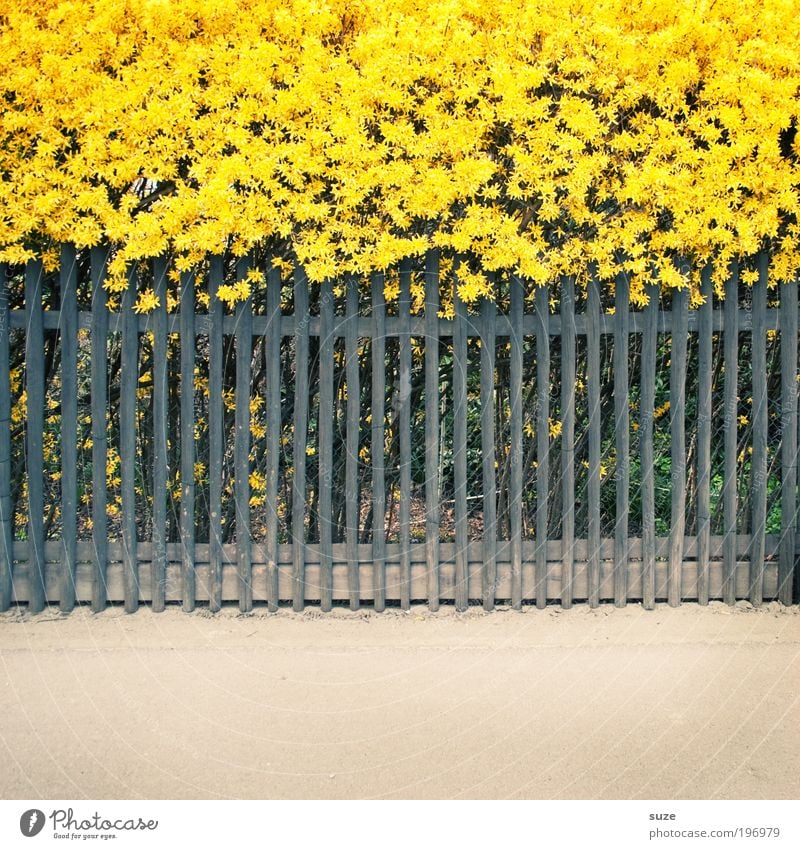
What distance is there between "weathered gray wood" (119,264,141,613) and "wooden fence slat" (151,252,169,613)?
10 cm

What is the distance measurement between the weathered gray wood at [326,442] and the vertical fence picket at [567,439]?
125 cm

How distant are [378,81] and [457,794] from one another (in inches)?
128

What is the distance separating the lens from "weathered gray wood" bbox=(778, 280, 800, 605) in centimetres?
501

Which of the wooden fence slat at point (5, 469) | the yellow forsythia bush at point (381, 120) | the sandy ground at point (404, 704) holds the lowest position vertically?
the sandy ground at point (404, 704)

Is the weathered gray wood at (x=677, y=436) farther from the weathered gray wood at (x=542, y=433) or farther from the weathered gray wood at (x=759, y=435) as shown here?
the weathered gray wood at (x=542, y=433)

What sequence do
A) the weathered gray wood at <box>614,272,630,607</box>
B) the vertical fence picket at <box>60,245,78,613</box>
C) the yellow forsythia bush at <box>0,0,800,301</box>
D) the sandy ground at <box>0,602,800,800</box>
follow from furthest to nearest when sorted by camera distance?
the weathered gray wood at <box>614,272,630,607</box>
the vertical fence picket at <box>60,245,78,613</box>
the yellow forsythia bush at <box>0,0,800,301</box>
the sandy ground at <box>0,602,800,800</box>

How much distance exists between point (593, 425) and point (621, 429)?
0.16 meters

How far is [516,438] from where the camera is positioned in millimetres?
4973

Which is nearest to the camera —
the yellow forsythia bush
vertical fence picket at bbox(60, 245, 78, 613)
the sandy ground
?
the sandy ground

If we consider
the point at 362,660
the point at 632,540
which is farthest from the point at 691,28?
the point at 362,660

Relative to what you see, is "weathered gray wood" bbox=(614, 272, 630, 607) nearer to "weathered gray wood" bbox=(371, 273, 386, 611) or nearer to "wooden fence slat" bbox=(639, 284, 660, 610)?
"wooden fence slat" bbox=(639, 284, 660, 610)

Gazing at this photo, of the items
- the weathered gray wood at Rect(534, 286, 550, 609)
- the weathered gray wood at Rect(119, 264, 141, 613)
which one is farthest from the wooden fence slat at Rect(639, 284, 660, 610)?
the weathered gray wood at Rect(119, 264, 141, 613)

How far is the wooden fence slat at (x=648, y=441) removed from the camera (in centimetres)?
498

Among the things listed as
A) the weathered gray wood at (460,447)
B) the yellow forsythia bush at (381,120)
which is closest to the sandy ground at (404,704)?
the weathered gray wood at (460,447)
